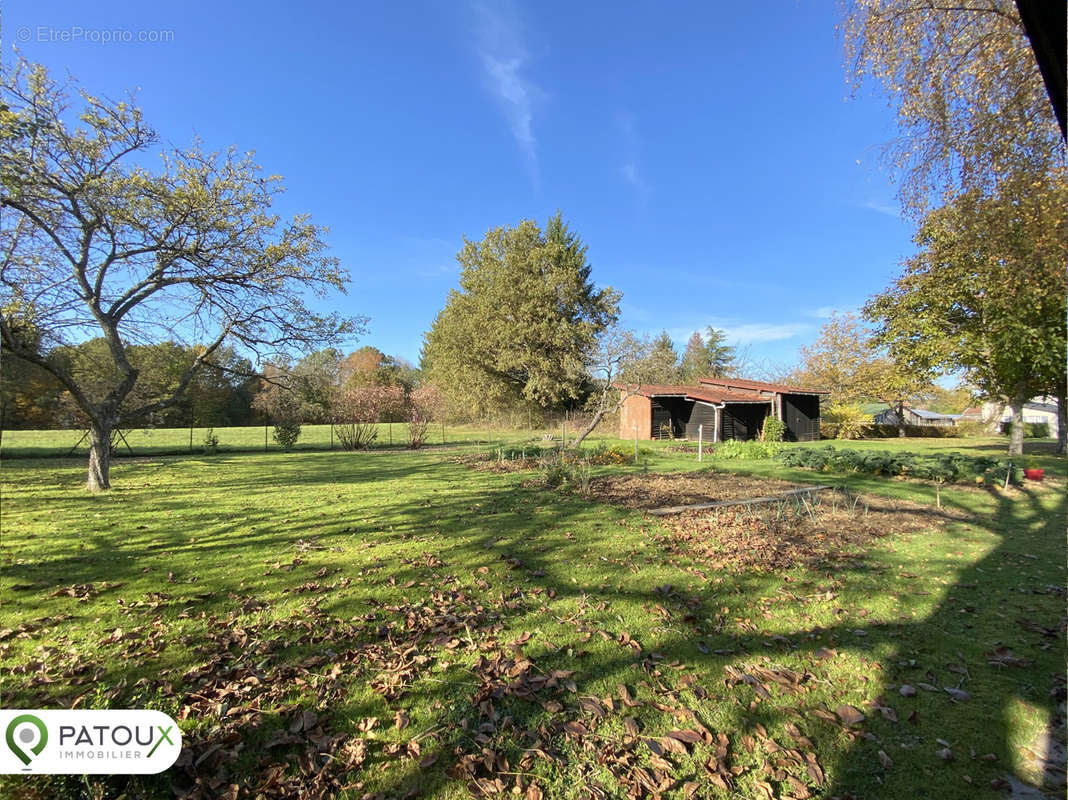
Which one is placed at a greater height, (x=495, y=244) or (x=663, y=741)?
(x=495, y=244)

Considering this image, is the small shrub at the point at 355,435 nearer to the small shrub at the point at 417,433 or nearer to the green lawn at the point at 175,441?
the green lawn at the point at 175,441

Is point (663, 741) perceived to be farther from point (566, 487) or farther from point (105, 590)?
point (566, 487)

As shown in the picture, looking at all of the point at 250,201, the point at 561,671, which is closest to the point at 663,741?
the point at 561,671

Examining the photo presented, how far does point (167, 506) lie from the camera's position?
23.7ft

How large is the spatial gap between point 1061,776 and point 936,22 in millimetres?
6151

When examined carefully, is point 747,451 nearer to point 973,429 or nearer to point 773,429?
point 773,429

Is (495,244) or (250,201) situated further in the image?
(495,244)

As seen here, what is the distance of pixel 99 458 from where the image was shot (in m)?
8.45

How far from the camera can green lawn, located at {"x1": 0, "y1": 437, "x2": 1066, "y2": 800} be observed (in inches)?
84.0

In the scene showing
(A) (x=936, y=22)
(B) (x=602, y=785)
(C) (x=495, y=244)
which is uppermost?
(C) (x=495, y=244)

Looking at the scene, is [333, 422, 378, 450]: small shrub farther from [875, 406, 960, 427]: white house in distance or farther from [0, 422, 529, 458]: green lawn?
[875, 406, 960, 427]: white house in distance

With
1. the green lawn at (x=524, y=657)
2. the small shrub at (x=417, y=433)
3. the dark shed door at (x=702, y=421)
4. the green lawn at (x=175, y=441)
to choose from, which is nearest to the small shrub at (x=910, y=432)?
the dark shed door at (x=702, y=421)

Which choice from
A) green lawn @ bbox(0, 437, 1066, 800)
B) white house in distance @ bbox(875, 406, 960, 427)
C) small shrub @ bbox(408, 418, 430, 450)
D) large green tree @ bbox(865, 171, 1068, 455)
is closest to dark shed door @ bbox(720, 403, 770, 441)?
large green tree @ bbox(865, 171, 1068, 455)

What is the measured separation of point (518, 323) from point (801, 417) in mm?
18663
